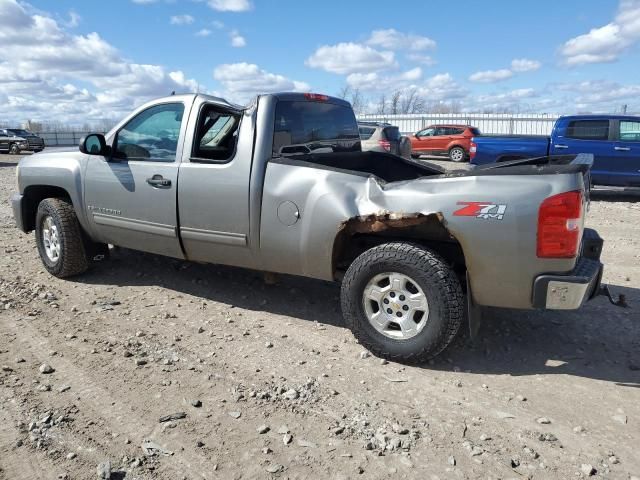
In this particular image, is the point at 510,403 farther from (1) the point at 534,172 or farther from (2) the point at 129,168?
(2) the point at 129,168

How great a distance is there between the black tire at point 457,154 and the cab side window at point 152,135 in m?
19.5

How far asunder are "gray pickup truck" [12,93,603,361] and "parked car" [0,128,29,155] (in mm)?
27478

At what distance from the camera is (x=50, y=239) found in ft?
18.5

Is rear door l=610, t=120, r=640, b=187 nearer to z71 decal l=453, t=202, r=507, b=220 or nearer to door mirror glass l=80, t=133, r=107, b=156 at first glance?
z71 decal l=453, t=202, r=507, b=220

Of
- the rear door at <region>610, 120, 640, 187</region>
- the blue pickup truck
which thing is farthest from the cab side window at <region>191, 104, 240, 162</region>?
the rear door at <region>610, 120, 640, 187</region>

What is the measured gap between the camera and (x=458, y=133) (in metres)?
23.0

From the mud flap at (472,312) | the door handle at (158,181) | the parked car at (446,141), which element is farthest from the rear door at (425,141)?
the mud flap at (472,312)

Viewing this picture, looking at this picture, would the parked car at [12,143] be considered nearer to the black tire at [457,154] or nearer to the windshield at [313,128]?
the black tire at [457,154]

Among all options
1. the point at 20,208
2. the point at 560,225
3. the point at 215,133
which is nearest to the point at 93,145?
the point at 215,133

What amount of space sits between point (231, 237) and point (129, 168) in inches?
52.7

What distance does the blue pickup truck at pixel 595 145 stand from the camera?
1119 centimetres

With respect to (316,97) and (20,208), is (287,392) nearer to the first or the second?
(316,97)

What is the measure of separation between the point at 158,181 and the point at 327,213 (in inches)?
67.4

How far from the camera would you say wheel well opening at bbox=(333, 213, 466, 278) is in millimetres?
3637
